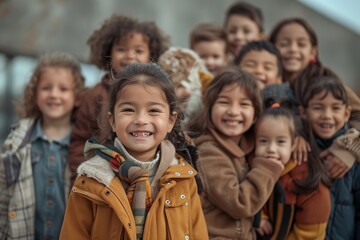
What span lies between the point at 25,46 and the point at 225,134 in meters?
5.07

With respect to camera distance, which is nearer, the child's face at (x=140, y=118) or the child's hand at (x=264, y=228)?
the child's face at (x=140, y=118)

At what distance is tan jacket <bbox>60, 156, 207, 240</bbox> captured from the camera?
7.31 feet

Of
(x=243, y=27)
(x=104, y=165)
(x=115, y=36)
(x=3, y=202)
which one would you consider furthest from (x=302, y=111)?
(x=3, y=202)

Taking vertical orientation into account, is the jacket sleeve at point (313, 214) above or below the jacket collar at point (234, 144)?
below

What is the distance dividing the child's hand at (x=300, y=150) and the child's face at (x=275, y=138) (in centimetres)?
5

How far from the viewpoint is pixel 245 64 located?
3.68 m

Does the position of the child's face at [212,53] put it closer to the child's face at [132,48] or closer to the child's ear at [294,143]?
the child's face at [132,48]

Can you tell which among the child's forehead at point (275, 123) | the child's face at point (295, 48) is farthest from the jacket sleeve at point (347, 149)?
the child's face at point (295, 48)

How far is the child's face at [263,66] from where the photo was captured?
3611 mm

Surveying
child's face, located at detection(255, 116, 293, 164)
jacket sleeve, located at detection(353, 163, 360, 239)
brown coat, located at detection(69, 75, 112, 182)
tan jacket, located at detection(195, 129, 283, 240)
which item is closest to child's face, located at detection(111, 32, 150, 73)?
brown coat, located at detection(69, 75, 112, 182)

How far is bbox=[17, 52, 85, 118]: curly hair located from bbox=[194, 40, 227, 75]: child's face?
48.0 inches

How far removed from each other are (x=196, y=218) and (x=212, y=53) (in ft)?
6.57

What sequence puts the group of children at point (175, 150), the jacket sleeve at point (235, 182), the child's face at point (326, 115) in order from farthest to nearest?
the child's face at point (326, 115)
the jacket sleeve at point (235, 182)
the group of children at point (175, 150)

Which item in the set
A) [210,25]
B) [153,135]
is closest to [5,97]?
[210,25]
